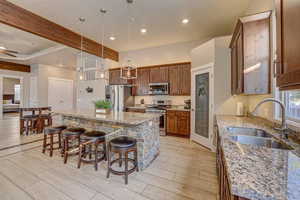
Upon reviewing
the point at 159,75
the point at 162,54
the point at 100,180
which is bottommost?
the point at 100,180

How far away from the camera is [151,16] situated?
A: 351 centimetres

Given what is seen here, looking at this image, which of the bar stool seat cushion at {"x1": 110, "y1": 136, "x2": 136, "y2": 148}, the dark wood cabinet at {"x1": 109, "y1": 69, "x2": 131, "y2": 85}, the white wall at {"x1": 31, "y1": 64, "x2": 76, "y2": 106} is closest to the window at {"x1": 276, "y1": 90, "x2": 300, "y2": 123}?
the bar stool seat cushion at {"x1": 110, "y1": 136, "x2": 136, "y2": 148}

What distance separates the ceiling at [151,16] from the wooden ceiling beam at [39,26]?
0.53 feet

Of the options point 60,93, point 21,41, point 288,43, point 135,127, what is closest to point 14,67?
point 60,93

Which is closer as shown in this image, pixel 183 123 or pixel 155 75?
pixel 183 123

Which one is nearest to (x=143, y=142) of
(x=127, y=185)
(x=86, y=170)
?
(x=127, y=185)

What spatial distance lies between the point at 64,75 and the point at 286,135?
9879 mm

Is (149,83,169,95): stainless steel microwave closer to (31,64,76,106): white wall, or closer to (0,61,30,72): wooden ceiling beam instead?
(31,64,76,106): white wall

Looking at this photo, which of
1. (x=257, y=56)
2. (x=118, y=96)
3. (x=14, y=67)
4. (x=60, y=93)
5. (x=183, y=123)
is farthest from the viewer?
(x=60, y=93)

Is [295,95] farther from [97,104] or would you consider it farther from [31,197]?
[31,197]

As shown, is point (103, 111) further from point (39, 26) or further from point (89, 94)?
point (89, 94)

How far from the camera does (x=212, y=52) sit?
3.33 meters

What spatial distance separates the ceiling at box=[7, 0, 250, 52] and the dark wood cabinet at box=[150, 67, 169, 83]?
1.11 metres

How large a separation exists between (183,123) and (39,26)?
4849 millimetres
